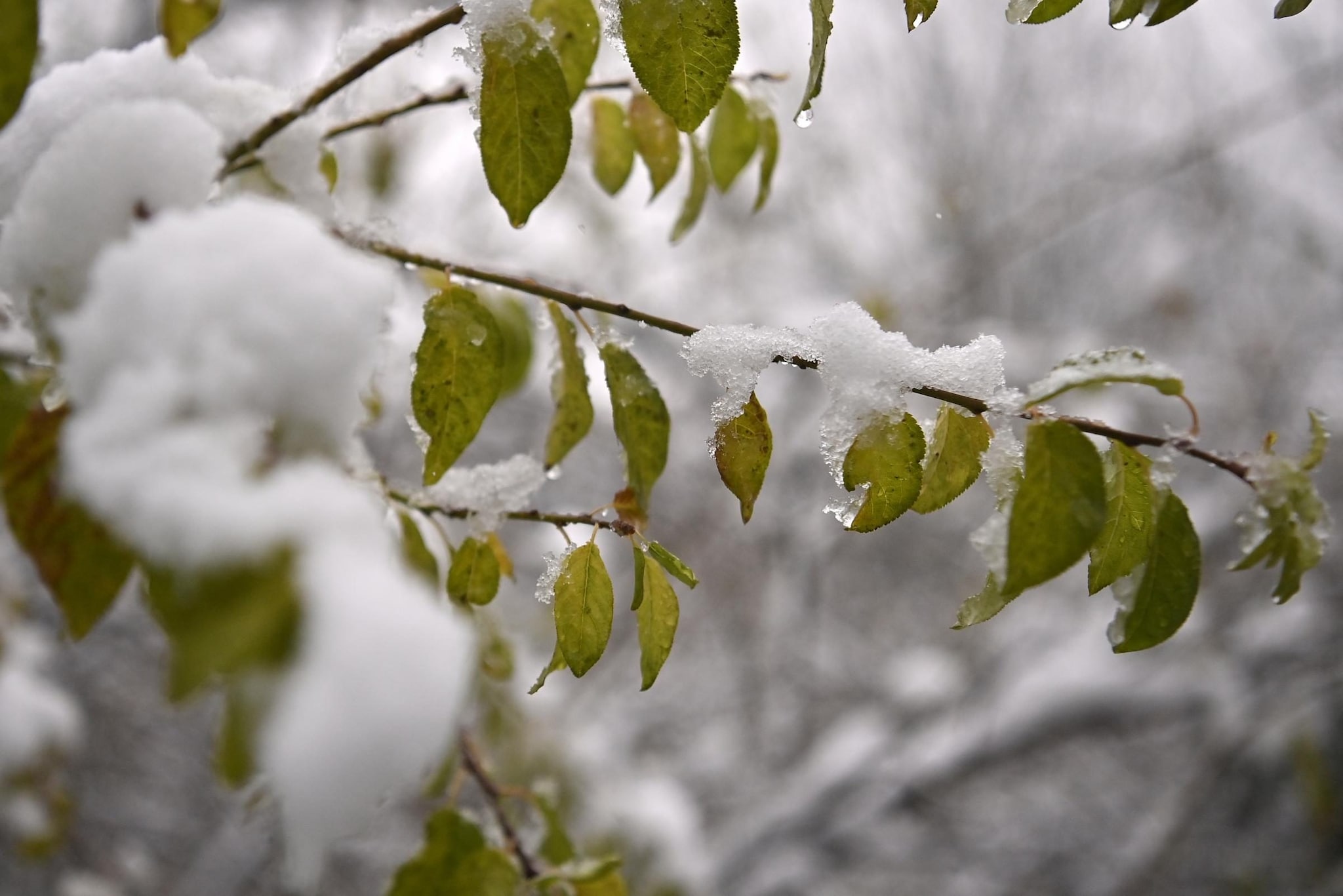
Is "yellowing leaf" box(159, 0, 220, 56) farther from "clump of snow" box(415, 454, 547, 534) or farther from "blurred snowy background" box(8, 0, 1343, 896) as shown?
"blurred snowy background" box(8, 0, 1343, 896)

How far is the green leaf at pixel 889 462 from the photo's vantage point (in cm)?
60

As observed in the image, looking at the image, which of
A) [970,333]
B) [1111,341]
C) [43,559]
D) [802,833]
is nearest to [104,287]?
[43,559]

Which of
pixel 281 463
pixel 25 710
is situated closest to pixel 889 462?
pixel 281 463

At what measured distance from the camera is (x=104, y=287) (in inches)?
14.3

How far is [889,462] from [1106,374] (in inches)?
5.8

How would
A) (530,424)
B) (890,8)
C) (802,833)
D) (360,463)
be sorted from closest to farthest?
(360,463) → (802,833) → (530,424) → (890,8)

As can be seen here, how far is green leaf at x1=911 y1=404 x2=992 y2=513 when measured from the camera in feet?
2.03

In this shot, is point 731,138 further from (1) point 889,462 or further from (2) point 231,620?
(2) point 231,620

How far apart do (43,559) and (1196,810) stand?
11.9 feet

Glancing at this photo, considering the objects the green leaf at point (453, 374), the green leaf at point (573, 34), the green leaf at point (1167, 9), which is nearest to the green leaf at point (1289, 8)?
the green leaf at point (1167, 9)

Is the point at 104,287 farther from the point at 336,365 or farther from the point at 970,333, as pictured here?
the point at 970,333

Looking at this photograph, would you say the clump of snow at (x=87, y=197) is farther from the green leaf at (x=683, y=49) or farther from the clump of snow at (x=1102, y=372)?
the clump of snow at (x=1102, y=372)

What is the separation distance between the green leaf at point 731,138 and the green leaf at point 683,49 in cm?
33

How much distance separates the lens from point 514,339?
101cm
